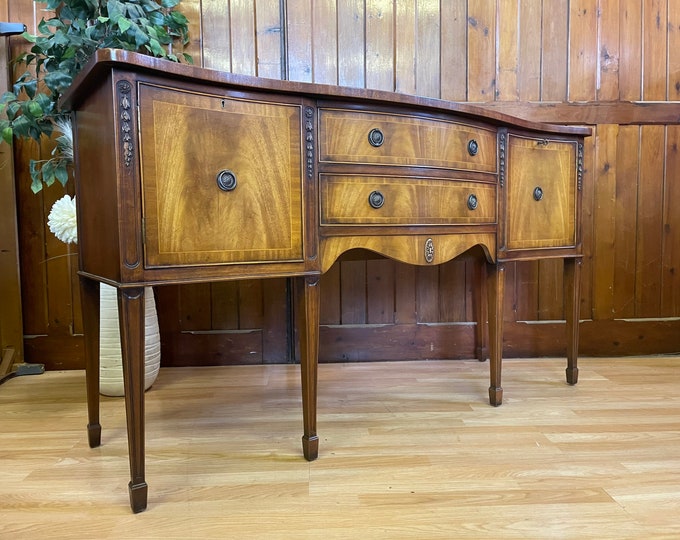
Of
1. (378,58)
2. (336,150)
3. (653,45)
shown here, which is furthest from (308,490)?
(653,45)

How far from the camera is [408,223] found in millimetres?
1219

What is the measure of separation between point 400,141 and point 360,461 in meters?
0.81

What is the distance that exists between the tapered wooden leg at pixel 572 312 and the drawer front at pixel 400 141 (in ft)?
1.88

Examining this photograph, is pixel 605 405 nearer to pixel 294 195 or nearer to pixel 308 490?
pixel 308 490

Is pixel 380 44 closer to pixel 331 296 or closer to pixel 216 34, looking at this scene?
pixel 216 34

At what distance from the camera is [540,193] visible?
4.98 feet

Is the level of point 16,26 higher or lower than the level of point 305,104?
higher

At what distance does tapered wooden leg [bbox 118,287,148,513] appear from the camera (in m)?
0.91

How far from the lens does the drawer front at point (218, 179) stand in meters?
0.91

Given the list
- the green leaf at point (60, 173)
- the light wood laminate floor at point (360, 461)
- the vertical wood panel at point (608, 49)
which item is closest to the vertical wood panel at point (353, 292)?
the light wood laminate floor at point (360, 461)

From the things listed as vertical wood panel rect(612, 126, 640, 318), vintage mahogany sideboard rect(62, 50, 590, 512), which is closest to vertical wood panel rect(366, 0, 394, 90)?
vintage mahogany sideboard rect(62, 50, 590, 512)

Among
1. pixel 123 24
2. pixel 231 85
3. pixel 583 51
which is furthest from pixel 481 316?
pixel 123 24

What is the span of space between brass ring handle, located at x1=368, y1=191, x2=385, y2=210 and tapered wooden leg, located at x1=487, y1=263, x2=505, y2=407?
1.62ft

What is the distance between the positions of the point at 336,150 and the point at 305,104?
13cm
